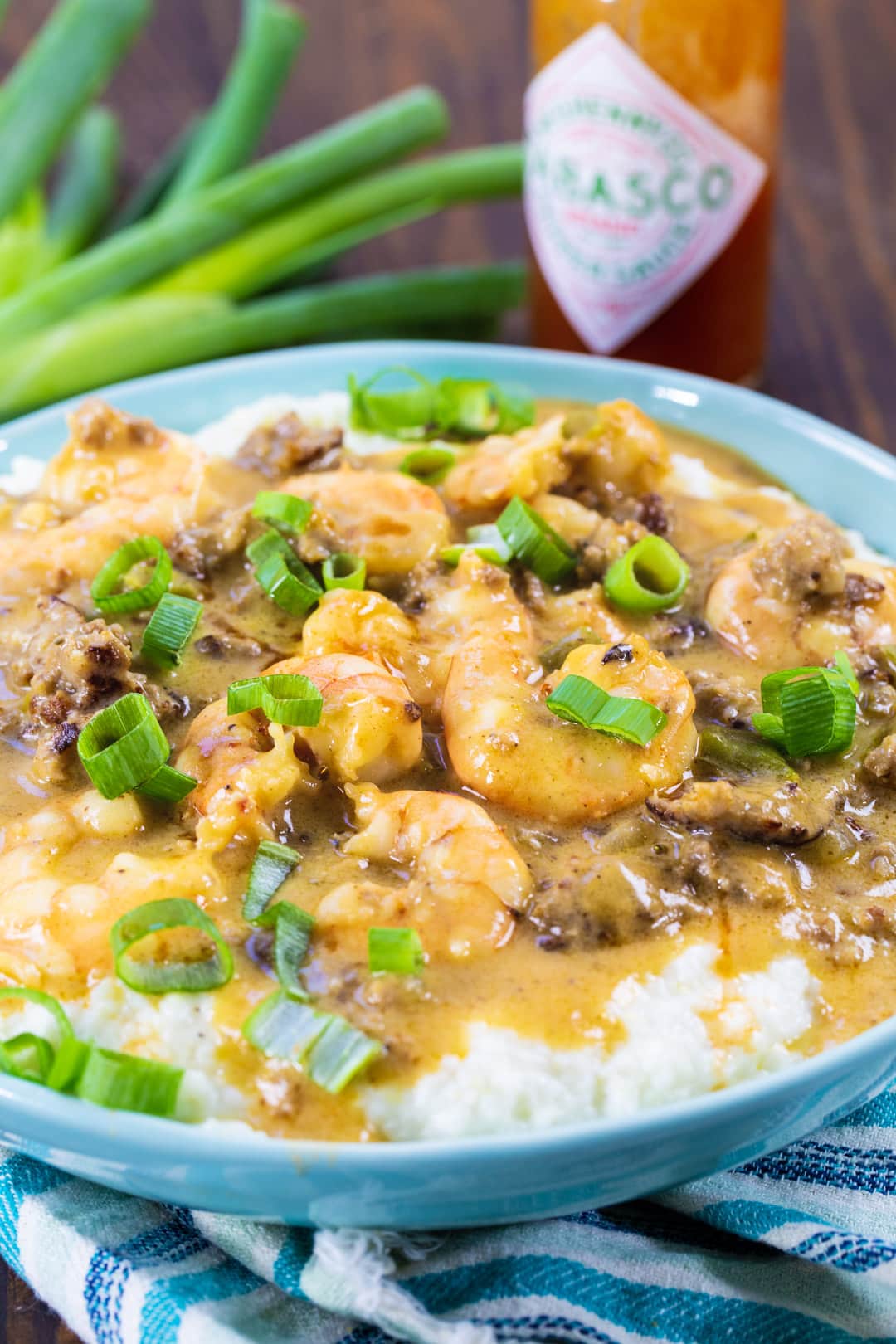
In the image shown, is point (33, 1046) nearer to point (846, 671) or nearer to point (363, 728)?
point (363, 728)

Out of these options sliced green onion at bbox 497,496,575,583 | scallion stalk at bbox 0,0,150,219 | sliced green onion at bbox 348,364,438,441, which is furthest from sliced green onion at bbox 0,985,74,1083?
scallion stalk at bbox 0,0,150,219

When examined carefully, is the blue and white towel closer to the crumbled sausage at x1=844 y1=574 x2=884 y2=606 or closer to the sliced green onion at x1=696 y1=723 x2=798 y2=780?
the sliced green onion at x1=696 y1=723 x2=798 y2=780

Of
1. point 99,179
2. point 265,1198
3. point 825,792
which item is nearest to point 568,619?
point 825,792

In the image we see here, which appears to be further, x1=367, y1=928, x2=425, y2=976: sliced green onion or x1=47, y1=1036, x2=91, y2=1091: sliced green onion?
x1=367, y1=928, x2=425, y2=976: sliced green onion

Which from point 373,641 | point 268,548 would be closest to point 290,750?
point 373,641

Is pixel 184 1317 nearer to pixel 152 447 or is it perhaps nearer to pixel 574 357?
pixel 152 447
